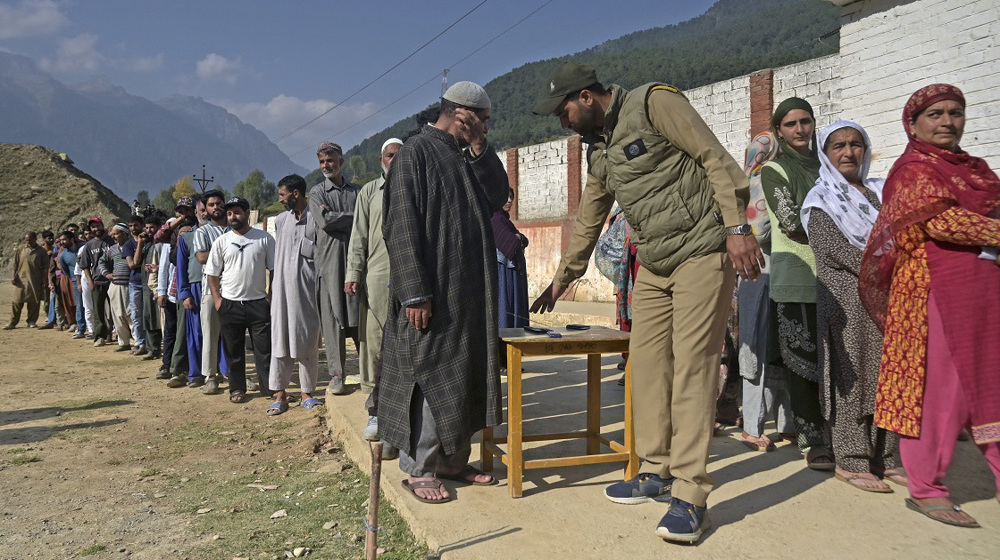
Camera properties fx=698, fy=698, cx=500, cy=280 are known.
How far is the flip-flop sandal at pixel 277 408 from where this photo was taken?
248 inches

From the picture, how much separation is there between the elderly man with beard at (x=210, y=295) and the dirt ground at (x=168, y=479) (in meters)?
0.29

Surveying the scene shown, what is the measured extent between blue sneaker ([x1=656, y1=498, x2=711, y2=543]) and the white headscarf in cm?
161

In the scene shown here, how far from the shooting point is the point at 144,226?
1005 centimetres

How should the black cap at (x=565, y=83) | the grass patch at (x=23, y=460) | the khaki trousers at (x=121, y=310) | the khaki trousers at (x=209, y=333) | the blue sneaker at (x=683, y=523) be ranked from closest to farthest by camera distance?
1. the blue sneaker at (x=683, y=523)
2. the black cap at (x=565, y=83)
3. the grass patch at (x=23, y=460)
4. the khaki trousers at (x=209, y=333)
5. the khaki trousers at (x=121, y=310)

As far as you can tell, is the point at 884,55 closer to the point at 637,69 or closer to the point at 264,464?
the point at 264,464

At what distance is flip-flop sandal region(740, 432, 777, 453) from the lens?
13.1 feet

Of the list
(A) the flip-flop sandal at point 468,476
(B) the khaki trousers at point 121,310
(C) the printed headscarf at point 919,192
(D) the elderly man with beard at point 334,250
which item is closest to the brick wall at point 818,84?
(D) the elderly man with beard at point 334,250

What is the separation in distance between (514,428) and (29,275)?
15.2 metres

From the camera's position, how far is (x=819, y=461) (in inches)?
142

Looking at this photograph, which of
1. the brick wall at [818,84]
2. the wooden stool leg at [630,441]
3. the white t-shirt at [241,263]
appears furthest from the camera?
the brick wall at [818,84]

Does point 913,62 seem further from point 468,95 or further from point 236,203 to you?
point 236,203

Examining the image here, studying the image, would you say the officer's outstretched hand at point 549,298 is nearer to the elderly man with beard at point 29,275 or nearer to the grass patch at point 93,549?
the grass patch at point 93,549

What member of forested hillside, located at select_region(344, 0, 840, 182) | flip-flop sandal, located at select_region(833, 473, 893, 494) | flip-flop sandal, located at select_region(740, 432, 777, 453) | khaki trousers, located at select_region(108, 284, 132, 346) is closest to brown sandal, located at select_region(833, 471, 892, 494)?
flip-flop sandal, located at select_region(833, 473, 893, 494)

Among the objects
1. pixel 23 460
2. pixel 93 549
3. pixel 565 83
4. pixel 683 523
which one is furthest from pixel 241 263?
pixel 683 523
